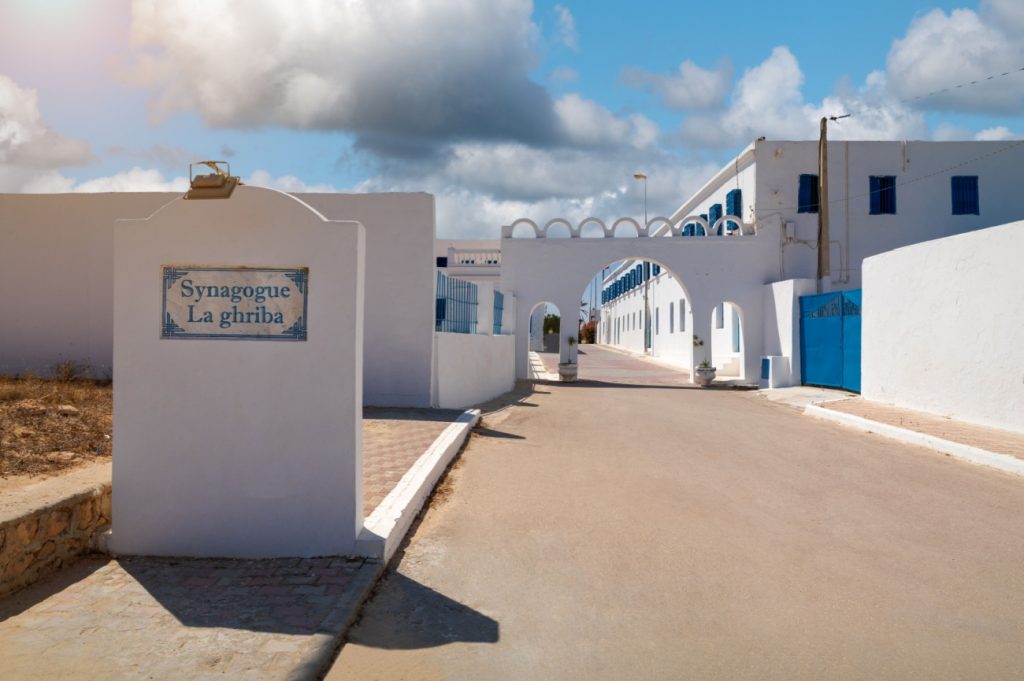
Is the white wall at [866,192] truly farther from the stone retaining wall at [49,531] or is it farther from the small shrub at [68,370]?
the stone retaining wall at [49,531]

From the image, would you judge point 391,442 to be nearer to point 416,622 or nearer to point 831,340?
point 416,622

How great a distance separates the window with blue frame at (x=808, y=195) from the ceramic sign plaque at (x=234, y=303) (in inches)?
840

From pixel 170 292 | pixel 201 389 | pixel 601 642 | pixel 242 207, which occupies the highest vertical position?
pixel 242 207

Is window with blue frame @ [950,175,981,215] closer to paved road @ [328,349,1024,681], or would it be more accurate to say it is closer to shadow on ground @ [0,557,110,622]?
paved road @ [328,349,1024,681]

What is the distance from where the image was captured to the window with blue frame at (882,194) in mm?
23922

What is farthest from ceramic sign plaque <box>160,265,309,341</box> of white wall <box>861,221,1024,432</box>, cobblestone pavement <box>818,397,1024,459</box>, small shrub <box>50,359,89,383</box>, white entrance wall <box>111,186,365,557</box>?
small shrub <box>50,359,89,383</box>

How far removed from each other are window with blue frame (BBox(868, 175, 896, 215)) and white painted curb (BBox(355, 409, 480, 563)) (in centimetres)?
1930

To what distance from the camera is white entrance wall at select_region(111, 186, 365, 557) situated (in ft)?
16.3

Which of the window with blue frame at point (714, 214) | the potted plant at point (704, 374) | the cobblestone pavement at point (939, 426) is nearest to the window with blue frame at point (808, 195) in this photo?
the window with blue frame at point (714, 214)

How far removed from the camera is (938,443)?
10.0m

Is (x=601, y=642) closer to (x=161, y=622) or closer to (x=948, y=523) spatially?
(x=161, y=622)

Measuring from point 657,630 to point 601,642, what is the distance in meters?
0.34

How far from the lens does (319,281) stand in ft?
16.1

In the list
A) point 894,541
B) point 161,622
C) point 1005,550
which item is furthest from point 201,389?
point 1005,550
